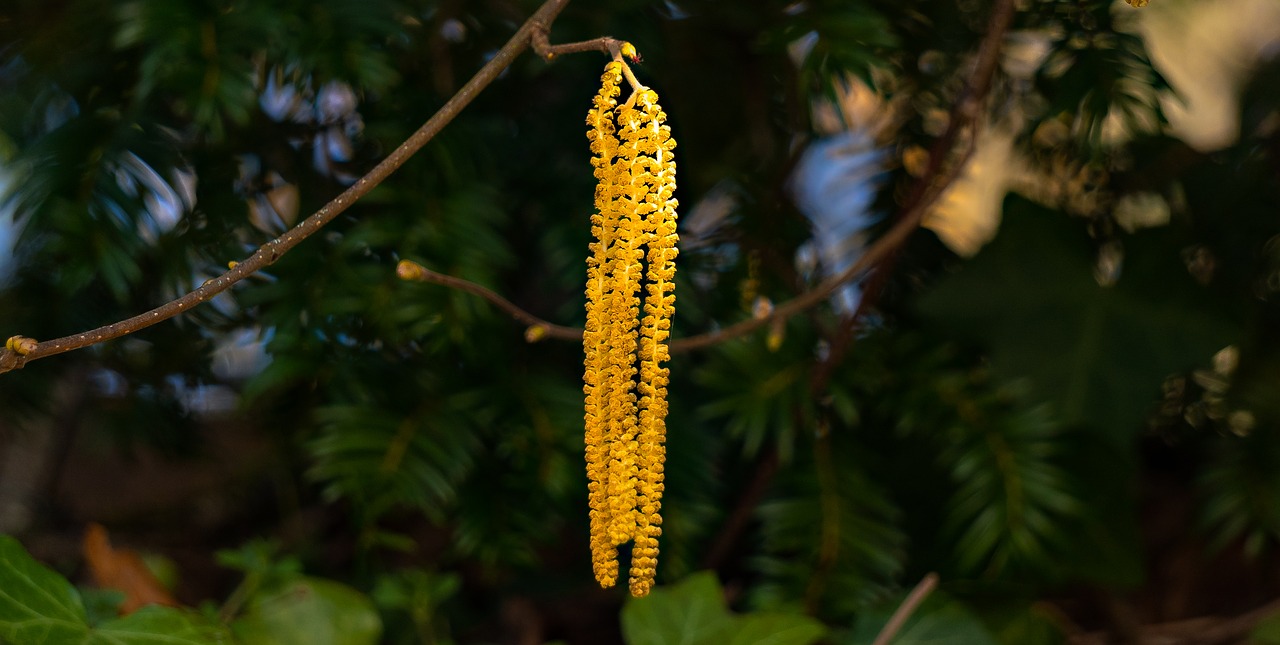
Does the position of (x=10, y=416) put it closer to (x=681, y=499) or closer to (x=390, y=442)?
(x=390, y=442)

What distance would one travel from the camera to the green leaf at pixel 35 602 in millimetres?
675

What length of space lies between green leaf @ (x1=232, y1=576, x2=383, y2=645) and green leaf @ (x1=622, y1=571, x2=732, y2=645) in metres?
0.22

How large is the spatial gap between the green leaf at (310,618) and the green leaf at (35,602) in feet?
A: 0.58

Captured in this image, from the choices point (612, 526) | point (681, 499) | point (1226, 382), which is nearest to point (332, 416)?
point (681, 499)

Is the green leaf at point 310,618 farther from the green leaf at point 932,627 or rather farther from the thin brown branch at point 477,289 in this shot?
the green leaf at point 932,627

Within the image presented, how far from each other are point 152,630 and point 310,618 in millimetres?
164

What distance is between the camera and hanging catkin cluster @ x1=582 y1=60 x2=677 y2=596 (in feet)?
1.68

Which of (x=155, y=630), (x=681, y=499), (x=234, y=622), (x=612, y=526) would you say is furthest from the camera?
(x=681, y=499)

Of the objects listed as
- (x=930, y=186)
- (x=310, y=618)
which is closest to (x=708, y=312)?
(x=930, y=186)

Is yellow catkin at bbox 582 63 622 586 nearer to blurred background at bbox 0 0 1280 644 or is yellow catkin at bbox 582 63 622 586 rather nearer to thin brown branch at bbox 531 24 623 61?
thin brown branch at bbox 531 24 623 61

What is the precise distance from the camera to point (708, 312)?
41.8 inches

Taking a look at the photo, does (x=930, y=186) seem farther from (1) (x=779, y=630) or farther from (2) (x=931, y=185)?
(1) (x=779, y=630)

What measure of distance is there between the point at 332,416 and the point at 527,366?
198 mm

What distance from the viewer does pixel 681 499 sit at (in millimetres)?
993
